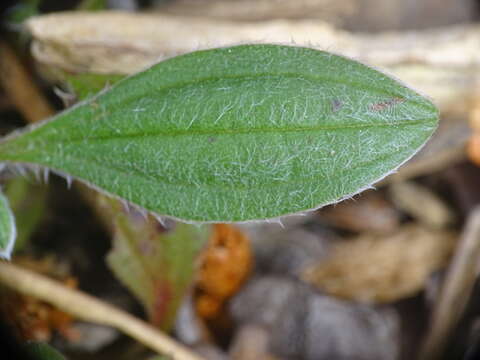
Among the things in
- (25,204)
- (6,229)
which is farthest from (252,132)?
(25,204)

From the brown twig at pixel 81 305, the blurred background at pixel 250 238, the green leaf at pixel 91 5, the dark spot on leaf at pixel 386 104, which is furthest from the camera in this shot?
the green leaf at pixel 91 5

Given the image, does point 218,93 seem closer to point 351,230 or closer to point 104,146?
point 104,146

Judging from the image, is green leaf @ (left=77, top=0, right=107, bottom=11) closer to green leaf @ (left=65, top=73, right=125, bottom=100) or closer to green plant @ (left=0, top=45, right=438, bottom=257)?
green leaf @ (left=65, top=73, right=125, bottom=100)

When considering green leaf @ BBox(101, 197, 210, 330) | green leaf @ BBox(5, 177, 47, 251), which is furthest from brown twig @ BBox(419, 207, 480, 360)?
green leaf @ BBox(5, 177, 47, 251)

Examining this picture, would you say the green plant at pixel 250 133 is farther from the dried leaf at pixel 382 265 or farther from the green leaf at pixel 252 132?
the dried leaf at pixel 382 265

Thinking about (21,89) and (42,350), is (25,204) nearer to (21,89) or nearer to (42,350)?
(21,89)

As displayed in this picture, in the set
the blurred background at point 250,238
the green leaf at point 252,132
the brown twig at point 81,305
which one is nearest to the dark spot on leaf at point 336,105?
the green leaf at point 252,132

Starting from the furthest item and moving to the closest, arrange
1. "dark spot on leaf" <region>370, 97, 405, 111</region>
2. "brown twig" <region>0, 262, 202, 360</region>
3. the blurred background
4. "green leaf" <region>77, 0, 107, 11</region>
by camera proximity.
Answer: "green leaf" <region>77, 0, 107, 11</region>, the blurred background, "brown twig" <region>0, 262, 202, 360</region>, "dark spot on leaf" <region>370, 97, 405, 111</region>

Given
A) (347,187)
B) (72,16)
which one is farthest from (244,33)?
(347,187)
